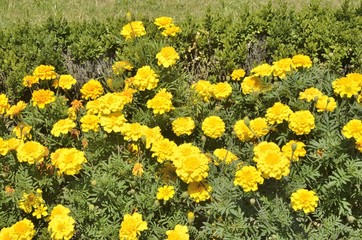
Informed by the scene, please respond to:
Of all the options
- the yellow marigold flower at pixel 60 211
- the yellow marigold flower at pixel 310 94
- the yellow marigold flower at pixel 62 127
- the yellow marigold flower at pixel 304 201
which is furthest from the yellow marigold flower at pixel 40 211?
the yellow marigold flower at pixel 310 94

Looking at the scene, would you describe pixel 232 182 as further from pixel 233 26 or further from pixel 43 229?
pixel 233 26

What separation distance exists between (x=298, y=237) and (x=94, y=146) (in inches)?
49.9

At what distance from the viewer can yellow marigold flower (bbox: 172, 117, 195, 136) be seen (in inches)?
117

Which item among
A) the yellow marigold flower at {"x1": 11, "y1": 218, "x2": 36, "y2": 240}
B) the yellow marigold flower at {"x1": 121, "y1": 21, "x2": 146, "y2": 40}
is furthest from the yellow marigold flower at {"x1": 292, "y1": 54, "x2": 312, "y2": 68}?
the yellow marigold flower at {"x1": 11, "y1": 218, "x2": 36, "y2": 240}

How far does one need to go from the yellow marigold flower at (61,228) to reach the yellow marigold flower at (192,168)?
616mm

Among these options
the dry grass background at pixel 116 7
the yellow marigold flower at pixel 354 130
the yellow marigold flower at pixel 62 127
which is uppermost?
the yellow marigold flower at pixel 354 130

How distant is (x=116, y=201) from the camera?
2.72 metres

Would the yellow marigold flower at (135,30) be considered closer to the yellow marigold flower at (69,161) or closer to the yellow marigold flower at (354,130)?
the yellow marigold flower at (69,161)

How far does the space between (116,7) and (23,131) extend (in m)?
3.71

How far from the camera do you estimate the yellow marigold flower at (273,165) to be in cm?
243

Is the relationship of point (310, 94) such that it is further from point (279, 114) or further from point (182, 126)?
point (182, 126)

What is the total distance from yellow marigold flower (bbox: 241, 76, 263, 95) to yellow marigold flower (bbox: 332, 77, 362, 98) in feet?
1.63

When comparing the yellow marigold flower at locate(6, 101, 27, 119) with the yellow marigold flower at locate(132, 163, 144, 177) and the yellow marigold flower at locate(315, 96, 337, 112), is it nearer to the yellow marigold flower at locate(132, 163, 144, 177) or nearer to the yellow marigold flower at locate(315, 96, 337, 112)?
the yellow marigold flower at locate(132, 163, 144, 177)

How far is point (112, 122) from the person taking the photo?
2795mm
